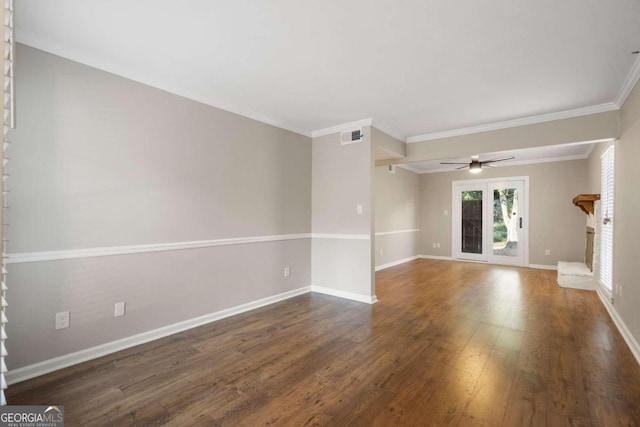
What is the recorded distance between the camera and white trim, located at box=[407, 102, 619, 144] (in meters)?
3.49

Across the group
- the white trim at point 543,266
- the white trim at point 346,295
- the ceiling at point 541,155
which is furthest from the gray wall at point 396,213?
the white trim at point 543,266

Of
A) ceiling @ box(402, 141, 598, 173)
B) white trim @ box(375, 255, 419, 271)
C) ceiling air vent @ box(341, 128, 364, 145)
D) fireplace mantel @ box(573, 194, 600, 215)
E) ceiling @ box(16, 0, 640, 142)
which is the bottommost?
white trim @ box(375, 255, 419, 271)

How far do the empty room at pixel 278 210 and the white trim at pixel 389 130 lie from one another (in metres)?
0.06

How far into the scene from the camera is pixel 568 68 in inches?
104

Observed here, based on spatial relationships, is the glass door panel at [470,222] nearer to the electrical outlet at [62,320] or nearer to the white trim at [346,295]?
the white trim at [346,295]

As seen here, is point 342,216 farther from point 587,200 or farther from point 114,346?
point 587,200

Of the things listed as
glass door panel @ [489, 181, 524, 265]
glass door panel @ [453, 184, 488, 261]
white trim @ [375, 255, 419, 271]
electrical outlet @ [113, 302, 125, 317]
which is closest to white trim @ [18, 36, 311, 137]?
electrical outlet @ [113, 302, 125, 317]

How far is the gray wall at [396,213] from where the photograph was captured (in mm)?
6582

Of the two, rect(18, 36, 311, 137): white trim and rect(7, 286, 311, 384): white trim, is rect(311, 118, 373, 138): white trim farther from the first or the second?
rect(7, 286, 311, 384): white trim

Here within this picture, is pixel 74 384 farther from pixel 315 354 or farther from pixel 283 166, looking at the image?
pixel 283 166

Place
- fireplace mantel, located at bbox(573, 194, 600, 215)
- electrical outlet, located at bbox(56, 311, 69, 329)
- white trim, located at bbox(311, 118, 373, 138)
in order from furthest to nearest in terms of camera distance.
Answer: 1. fireplace mantel, located at bbox(573, 194, 600, 215)
2. white trim, located at bbox(311, 118, 373, 138)
3. electrical outlet, located at bbox(56, 311, 69, 329)

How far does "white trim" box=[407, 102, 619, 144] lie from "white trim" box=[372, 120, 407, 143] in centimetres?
18

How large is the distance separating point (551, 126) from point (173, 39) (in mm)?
4438

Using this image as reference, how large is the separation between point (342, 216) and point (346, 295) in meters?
1.17
